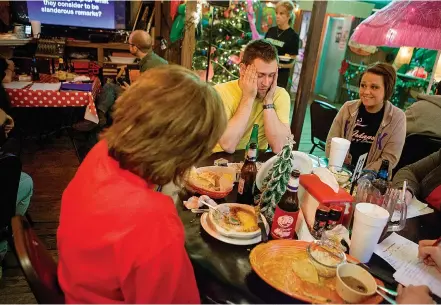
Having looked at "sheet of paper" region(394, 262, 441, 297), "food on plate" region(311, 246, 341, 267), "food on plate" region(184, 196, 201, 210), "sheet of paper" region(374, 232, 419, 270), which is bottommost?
"sheet of paper" region(394, 262, 441, 297)

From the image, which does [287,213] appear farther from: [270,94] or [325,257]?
[270,94]

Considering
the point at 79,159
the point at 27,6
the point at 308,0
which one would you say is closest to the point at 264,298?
the point at 79,159

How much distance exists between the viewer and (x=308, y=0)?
6.40 metres

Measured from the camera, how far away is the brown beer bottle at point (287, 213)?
1.05 metres

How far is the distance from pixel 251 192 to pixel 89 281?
2.36 ft

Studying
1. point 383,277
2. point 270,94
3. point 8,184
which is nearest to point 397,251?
point 383,277

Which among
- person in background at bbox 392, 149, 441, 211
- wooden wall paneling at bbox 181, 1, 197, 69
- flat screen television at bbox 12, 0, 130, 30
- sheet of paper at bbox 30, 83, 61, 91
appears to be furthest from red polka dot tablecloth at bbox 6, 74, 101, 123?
person in background at bbox 392, 149, 441, 211

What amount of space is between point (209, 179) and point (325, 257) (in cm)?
59

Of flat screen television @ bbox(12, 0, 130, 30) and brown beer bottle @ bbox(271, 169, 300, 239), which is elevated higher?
flat screen television @ bbox(12, 0, 130, 30)

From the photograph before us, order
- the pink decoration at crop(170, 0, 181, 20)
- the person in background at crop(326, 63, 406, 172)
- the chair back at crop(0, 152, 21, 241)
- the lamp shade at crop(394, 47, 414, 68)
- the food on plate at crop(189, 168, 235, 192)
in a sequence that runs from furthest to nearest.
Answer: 1. the lamp shade at crop(394, 47, 414, 68)
2. the pink decoration at crop(170, 0, 181, 20)
3. the person in background at crop(326, 63, 406, 172)
4. the chair back at crop(0, 152, 21, 241)
5. the food on plate at crop(189, 168, 235, 192)

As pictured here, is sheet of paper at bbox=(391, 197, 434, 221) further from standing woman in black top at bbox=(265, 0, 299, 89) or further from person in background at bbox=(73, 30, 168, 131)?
standing woman in black top at bbox=(265, 0, 299, 89)

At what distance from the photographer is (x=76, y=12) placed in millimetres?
4473

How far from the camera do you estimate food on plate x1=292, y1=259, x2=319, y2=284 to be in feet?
3.23

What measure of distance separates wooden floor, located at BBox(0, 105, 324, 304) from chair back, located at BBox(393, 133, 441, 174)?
1.75m
